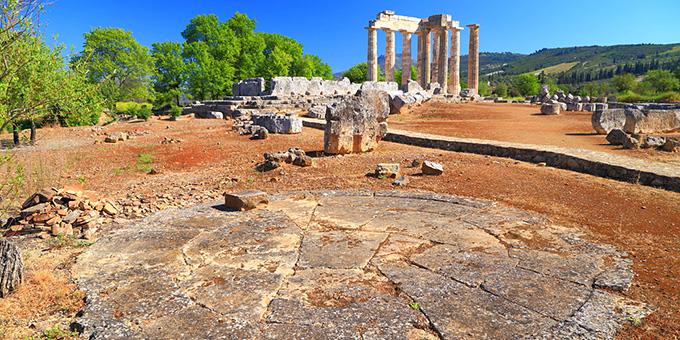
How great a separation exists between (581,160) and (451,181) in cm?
343

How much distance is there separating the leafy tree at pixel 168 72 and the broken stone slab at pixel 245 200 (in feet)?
115

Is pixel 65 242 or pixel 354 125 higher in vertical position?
pixel 354 125

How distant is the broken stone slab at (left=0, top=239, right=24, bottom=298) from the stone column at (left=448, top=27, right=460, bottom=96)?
42315 millimetres

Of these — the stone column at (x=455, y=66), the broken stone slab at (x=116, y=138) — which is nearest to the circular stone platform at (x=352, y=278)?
the broken stone slab at (x=116, y=138)

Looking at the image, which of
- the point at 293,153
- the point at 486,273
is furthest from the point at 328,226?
the point at 293,153

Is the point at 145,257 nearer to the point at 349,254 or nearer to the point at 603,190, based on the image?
the point at 349,254

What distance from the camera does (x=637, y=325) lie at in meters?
3.61

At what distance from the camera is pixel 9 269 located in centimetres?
420

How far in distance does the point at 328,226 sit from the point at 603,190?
568 centimetres

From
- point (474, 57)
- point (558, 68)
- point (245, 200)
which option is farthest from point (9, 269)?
point (558, 68)

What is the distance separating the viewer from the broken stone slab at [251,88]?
3188cm

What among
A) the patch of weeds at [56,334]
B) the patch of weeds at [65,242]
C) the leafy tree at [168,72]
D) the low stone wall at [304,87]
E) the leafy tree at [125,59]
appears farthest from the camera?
the leafy tree at [168,72]

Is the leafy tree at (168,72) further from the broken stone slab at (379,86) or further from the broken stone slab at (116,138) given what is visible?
the broken stone slab at (116,138)

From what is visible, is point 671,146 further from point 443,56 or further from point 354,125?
point 443,56
